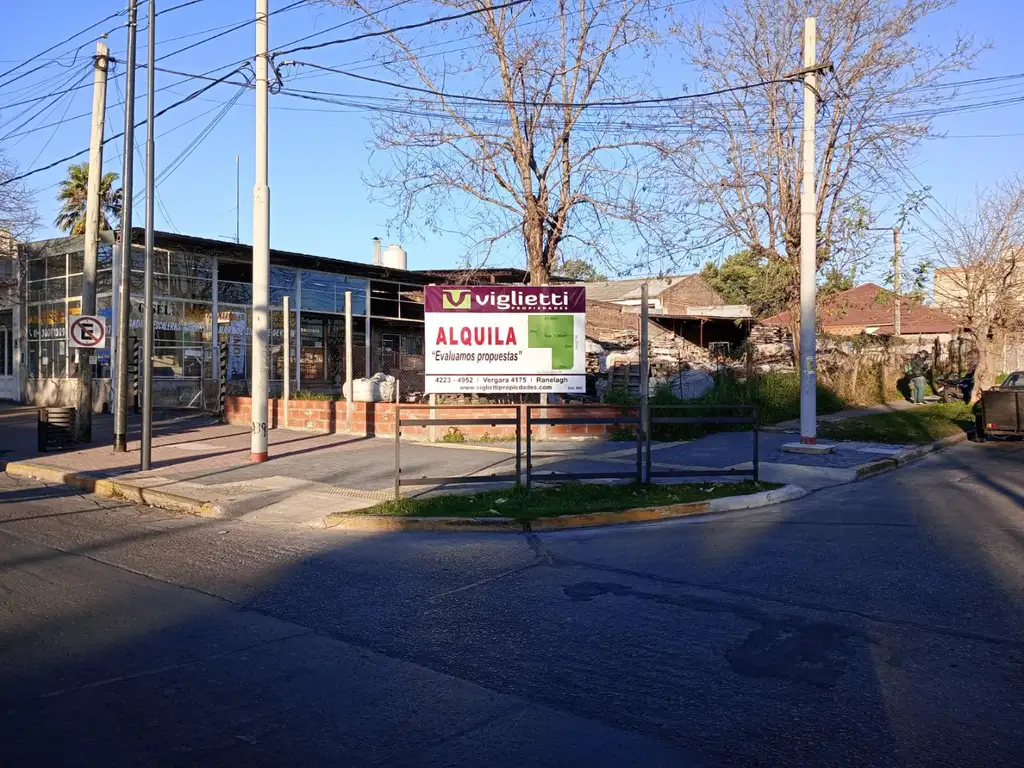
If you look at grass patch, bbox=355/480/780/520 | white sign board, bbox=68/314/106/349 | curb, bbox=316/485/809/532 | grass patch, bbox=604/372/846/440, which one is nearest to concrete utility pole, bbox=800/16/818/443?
grass patch, bbox=604/372/846/440

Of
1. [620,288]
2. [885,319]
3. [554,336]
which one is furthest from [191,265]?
[885,319]

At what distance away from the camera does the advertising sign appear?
13383 millimetres

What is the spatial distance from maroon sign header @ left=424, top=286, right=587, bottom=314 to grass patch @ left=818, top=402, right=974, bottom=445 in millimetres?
8058

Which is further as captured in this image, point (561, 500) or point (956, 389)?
point (956, 389)

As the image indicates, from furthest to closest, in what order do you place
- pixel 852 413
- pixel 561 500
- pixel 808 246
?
pixel 852 413 < pixel 808 246 < pixel 561 500

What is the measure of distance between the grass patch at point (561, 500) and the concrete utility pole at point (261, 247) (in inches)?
192

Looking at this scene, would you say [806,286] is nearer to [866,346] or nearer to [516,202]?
[516,202]

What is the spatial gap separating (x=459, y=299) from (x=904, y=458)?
8.94 m

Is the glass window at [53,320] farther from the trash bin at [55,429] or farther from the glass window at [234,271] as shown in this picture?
the trash bin at [55,429]

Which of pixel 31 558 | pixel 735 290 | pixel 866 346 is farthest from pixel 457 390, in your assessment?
pixel 735 290

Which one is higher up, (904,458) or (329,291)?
(329,291)

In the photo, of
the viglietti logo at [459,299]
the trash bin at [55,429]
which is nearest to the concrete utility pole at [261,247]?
the viglietti logo at [459,299]

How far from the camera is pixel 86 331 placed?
15.8 m

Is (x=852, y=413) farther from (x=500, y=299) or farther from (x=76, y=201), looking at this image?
(x=76, y=201)
